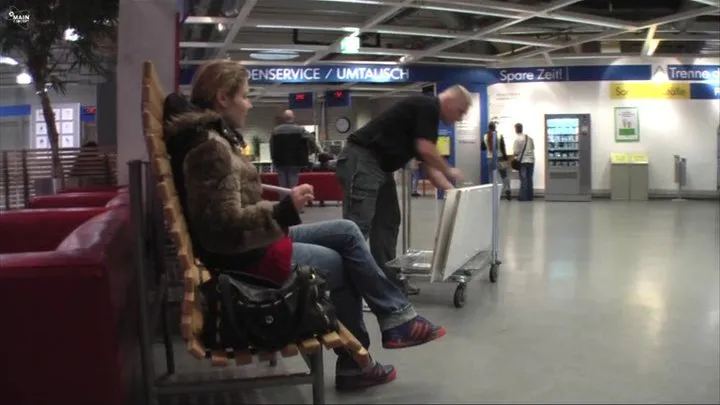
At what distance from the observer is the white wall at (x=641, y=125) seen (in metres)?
14.8

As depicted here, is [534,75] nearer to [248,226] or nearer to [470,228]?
[470,228]

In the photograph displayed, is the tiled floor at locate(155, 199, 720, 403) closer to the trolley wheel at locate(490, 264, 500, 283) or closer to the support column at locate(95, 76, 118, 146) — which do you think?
the trolley wheel at locate(490, 264, 500, 283)

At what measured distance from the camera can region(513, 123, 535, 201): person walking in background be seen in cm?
1446

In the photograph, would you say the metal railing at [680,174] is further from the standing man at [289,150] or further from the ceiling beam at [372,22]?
the standing man at [289,150]

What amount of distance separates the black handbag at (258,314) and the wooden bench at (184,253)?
0.10ft

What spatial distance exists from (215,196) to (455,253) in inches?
97.9

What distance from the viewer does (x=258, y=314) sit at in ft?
6.53

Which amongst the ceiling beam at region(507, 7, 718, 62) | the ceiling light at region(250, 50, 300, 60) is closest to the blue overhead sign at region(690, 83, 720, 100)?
the ceiling beam at region(507, 7, 718, 62)

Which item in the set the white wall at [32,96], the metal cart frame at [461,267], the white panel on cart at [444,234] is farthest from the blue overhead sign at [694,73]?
the white wall at [32,96]

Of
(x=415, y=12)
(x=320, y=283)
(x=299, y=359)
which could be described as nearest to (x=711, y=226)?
(x=415, y=12)

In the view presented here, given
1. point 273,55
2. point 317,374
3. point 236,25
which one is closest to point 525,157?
point 273,55

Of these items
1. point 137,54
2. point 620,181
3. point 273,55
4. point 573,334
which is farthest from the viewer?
point 620,181

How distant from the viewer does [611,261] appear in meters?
5.78

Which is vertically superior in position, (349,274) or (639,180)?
(639,180)
